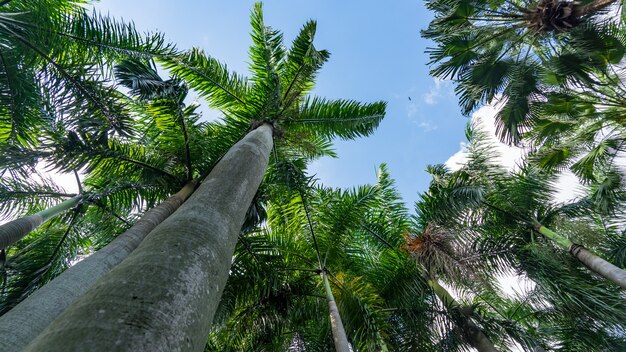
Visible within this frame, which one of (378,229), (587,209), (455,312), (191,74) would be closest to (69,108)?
(191,74)

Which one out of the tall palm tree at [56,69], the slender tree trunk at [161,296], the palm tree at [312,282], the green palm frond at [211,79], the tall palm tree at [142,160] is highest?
the green palm frond at [211,79]

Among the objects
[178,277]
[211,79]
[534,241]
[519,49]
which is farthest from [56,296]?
[519,49]

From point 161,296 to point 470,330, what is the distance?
6.70 metres

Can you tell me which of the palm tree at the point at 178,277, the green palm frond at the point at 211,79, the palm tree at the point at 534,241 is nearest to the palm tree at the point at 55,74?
the green palm frond at the point at 211,79

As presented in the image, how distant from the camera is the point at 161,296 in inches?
48.0

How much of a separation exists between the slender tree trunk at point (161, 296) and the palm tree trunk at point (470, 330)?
586 centimetres

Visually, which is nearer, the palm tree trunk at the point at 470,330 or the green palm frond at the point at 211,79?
the palm tree trunk at the point at 470,330

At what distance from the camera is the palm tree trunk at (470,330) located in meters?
6.08

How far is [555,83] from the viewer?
25.0ft

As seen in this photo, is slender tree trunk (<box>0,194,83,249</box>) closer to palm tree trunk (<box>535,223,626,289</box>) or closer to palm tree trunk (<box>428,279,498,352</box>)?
palm tree trunk (<box>428,279,498,352</box>)

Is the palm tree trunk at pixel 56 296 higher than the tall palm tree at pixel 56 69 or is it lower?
lower

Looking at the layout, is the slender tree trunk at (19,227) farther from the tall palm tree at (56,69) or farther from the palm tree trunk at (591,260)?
the palm tree trunk at (591,260)

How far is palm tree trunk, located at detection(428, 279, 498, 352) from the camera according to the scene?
608cm

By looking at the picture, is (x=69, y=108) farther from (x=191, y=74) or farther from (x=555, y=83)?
(x=555, y=83)
